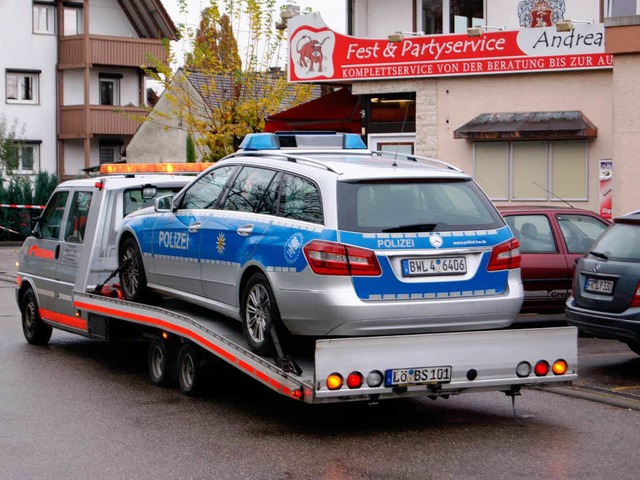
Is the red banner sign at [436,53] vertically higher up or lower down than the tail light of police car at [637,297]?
higher up

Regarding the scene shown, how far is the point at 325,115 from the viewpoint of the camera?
28.1 metres

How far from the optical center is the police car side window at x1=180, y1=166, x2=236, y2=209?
400 inches

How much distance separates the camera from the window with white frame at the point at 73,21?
180 ft

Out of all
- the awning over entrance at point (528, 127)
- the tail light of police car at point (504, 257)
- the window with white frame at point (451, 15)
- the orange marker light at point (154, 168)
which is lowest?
the tail light of police car at point (504, 257)

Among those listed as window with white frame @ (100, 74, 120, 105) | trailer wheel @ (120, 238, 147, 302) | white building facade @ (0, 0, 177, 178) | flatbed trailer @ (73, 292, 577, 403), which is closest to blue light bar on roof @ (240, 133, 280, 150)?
flatbed trailer @ (73, 292, 577, 403)

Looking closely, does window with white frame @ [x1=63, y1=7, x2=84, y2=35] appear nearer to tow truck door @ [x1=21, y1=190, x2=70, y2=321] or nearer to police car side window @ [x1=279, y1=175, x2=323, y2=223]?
tow truck door @ [x1=21, y1=190, x2=70, y2=321]

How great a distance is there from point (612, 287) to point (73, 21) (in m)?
47.3

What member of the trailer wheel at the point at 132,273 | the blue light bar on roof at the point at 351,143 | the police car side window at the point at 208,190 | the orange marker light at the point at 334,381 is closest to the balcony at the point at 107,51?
the trailer wheel at the point at 132,273

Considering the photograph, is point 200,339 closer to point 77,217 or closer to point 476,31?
point 77,217

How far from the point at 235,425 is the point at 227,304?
1025mm

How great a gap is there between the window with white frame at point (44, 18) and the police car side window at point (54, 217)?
42563 millimetres

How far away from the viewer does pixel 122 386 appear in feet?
36.7

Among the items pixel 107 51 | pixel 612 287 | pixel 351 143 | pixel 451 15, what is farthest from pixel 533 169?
pixel 107 51

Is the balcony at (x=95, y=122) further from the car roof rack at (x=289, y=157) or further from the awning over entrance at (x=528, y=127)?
the car roof rack at (x=289, y=157)
